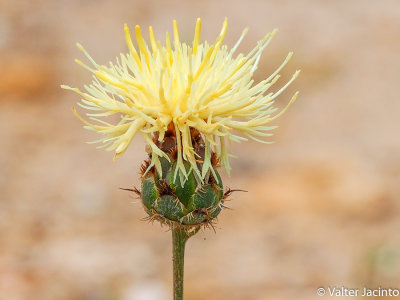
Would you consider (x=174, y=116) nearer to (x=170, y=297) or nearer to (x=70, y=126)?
(x=170, y=297)

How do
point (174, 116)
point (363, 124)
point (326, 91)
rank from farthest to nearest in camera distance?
point (326, 91) < point (363, 124) < point (174, 116)

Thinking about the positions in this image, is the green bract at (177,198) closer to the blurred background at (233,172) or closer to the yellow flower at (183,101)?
the yellow flower at (183,101)

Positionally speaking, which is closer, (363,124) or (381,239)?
(381,239)

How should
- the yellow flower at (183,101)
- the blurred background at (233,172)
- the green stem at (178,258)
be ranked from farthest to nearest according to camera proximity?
the blurred background at (233,172)
the green stem at (178,258)
the yellow flower at (183,101)

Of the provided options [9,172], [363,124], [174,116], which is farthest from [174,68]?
[363,124]

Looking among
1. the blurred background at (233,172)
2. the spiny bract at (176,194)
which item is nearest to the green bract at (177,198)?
the spiny bract at (176,194)

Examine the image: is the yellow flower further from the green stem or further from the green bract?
the green stem

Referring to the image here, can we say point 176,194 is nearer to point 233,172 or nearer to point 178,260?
point 178,260

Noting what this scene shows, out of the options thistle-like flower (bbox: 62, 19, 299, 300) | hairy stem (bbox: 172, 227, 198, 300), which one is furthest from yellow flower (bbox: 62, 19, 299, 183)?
hairy stem (bbox: 172, 227, 198, 300)

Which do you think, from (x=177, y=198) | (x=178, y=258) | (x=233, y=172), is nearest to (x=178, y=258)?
(x=178, y=258)
